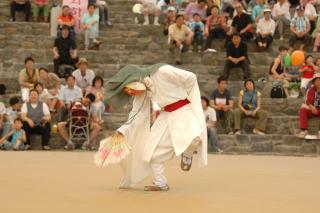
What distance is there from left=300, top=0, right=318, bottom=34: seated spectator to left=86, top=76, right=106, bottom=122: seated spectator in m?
6.43

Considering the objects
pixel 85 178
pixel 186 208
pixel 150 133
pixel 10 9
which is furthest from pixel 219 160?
pixel 10 9

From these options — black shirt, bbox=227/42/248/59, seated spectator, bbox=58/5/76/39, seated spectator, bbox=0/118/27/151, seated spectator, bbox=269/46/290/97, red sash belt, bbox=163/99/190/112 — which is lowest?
seated spectator, bbox=0/118/27/151

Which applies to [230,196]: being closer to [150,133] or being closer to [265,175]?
[150,133]

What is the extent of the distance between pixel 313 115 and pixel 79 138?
4814 millimetres

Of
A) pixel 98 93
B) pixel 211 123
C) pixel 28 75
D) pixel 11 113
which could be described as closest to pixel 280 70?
pixel 211 123

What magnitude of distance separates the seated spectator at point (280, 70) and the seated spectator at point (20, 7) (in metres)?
6.99

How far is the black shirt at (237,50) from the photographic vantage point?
2209 cm

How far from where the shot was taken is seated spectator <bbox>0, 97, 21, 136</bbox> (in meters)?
19.1

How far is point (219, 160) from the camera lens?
658 inches

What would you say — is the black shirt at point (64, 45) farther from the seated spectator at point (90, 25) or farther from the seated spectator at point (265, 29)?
the seated spectator at point (265, 29)

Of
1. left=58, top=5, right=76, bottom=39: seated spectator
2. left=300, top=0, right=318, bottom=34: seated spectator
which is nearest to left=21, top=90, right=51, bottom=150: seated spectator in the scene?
left=58, top=5, right=76, bottom=39: seated spectator

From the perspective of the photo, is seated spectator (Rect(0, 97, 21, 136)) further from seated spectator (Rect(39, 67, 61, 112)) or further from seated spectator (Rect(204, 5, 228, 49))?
seated spectator (Rect(204, 5, 228, 49))

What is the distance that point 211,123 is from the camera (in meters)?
19.3

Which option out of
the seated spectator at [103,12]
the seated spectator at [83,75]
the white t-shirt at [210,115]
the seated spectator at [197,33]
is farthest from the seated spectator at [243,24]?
the white t-shirt at [210,115]
